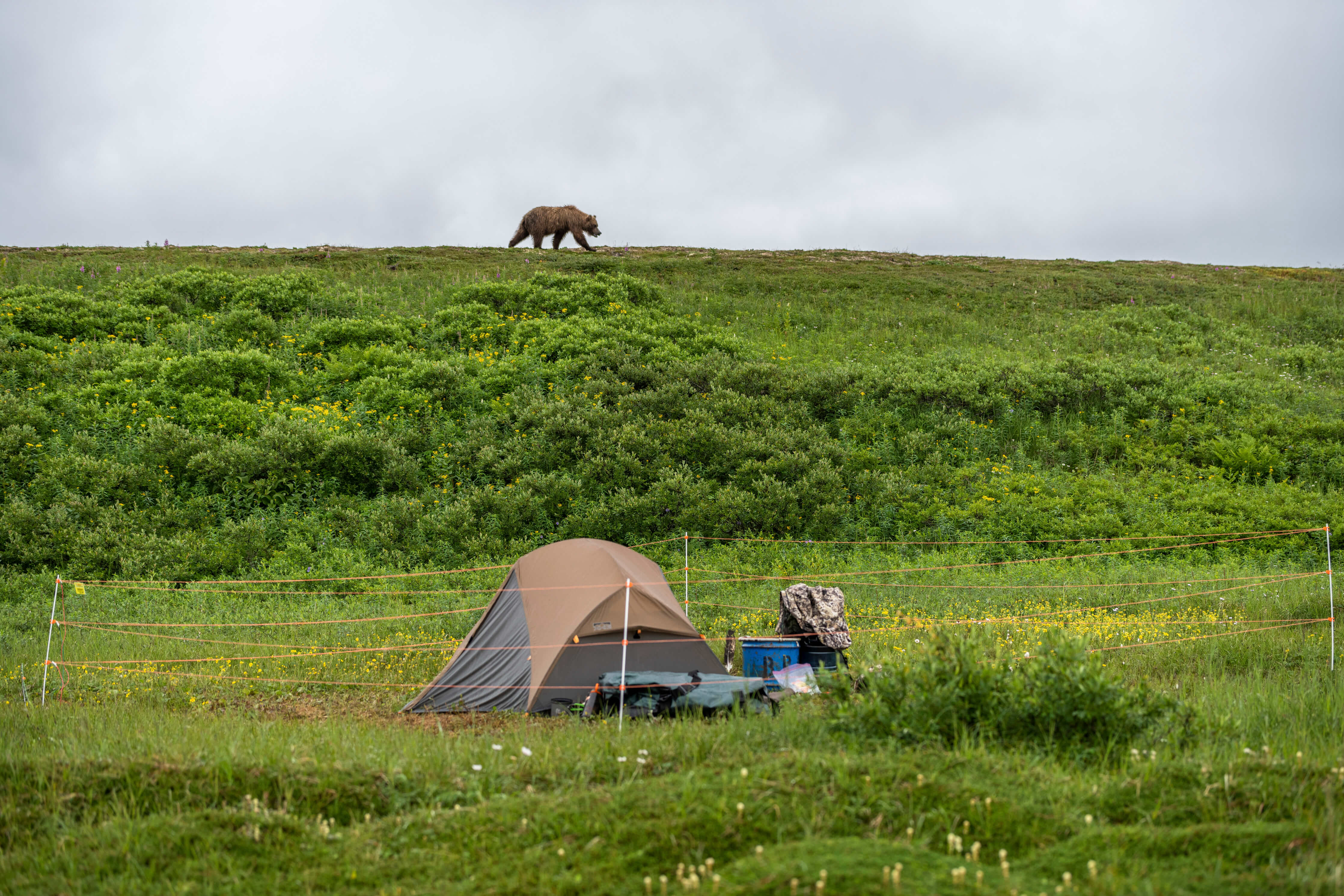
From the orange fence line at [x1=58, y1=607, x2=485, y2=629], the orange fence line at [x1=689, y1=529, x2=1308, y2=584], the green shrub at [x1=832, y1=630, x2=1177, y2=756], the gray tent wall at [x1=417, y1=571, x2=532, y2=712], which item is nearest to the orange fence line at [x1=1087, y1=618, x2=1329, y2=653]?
the orange fence line at [x1=689, y1=529, x2=1308, y2=584]

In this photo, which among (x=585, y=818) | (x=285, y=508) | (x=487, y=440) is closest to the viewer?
(x=585, y=818)

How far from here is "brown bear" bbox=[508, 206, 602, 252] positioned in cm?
3475

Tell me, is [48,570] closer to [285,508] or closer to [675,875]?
[285,508]

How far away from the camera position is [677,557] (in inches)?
583

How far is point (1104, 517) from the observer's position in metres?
15.5

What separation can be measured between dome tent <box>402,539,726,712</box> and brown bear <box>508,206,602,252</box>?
27031mm

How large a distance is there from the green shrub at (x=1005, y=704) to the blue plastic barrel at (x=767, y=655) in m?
3.04

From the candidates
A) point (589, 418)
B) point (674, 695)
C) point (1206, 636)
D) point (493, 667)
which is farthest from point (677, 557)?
point (1206, 636)

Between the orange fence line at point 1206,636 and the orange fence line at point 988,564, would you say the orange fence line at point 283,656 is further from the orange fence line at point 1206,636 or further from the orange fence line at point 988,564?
the orange fence line at point 1206,636

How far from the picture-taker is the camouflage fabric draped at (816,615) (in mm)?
8938

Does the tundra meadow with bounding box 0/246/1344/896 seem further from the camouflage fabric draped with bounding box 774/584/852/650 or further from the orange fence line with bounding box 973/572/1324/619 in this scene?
the camouflage fabric draped with bounding box 774/584/852/650

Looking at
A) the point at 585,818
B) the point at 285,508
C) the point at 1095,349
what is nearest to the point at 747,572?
the point at 285,508

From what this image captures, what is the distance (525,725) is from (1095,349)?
22966 mm

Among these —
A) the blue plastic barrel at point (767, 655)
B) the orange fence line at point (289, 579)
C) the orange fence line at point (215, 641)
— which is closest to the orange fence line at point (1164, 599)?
the blue plastic barrel at point (767, 655)
